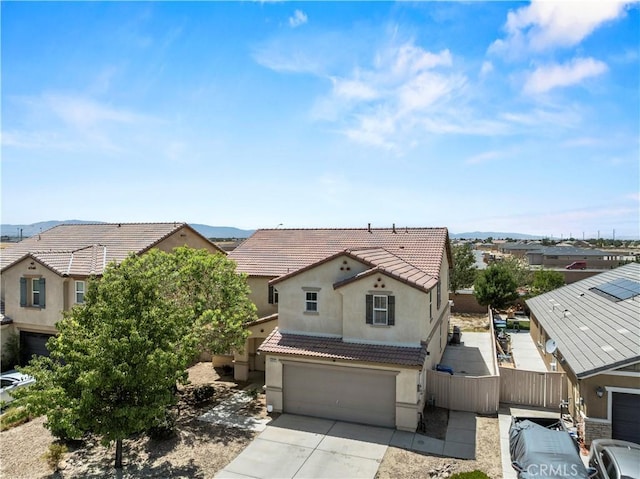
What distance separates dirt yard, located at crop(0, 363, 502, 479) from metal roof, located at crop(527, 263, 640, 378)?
4233 millimetres

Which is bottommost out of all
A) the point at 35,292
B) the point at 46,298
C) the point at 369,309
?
the point at 46,298

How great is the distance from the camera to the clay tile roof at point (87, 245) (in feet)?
86.6

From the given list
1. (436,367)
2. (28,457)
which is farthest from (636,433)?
(28,457)

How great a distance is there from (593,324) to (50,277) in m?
29.0

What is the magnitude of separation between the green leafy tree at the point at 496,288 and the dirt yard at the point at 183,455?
2231cm

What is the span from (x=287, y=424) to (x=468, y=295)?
30353mm

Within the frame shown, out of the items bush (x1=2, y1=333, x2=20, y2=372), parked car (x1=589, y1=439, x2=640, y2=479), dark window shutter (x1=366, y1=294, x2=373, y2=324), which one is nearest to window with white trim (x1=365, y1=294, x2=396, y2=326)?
dark window shutter (x1=366, y1=294, x2=373, y2=324)

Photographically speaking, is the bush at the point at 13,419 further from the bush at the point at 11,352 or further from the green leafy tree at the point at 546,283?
the green leafy tree at the point at 546,283

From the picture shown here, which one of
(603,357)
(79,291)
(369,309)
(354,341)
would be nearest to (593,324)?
(603,357)

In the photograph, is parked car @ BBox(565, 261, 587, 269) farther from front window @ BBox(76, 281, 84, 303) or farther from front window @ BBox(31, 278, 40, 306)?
front window @ BBox(31, 278, 40, 306)

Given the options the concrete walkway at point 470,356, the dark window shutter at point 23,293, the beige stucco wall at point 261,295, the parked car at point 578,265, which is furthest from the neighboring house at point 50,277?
the parked car at point 578,265

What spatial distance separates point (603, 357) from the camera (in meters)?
14.7

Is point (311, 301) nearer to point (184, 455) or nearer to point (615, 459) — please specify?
point (184, 455)

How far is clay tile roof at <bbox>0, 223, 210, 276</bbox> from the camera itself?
26391 mm
